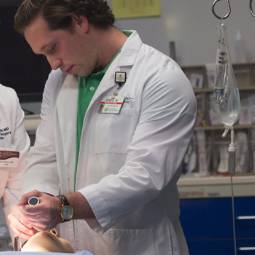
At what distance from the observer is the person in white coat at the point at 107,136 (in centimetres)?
128

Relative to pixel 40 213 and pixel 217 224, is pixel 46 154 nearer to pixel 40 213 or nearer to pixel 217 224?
pixel 40 213

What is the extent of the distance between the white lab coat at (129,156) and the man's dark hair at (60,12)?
120mm

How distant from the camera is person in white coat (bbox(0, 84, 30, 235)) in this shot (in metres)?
1.60

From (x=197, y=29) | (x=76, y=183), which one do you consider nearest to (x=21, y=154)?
(x=76, y=183)

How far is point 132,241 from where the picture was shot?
4.59 ft

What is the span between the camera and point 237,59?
2.97m

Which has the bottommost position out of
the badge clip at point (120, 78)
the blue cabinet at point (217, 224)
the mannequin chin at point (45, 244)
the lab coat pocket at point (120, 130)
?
the blue cabinet at point (217, 224)

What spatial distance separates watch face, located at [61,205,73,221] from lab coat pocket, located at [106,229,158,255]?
205mm

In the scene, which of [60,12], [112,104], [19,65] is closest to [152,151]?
[112,104]

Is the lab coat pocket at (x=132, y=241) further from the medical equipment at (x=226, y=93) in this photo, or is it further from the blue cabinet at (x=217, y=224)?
the blue cabinet at (x=217, y=224)

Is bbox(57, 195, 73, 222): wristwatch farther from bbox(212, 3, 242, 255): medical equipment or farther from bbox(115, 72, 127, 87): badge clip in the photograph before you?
bbox(212, 3, 242, 255): medical equipment

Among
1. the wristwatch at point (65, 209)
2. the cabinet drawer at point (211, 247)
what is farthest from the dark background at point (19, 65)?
the wristwatch at point (65, 209)

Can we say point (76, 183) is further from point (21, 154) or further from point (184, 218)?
point (184, 218)

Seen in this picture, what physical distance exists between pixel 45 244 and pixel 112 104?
0.40 meters
